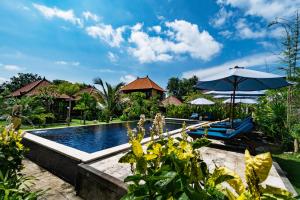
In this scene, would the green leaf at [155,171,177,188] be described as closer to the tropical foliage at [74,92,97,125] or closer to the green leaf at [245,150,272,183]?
the green leaf at [245,150,272,183]

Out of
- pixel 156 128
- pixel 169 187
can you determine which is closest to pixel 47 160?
pixel 156 128

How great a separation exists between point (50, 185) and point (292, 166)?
695cm

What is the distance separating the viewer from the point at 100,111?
2006 cm

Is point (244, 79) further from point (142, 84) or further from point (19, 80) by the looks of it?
point (19, 80)

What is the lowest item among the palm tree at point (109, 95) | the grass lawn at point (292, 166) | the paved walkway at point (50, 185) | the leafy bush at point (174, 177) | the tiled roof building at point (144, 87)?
the paved walkway at point (50, 185)

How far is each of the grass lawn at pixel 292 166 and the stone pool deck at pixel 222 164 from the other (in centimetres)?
28

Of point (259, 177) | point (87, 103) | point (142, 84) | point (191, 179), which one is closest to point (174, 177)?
point (191, 179)

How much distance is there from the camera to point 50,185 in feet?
14.2

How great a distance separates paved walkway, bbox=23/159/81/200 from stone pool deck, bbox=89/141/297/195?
2.53 feet

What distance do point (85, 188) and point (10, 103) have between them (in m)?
11.6

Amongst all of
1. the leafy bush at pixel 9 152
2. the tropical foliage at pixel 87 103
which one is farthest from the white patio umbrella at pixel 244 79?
the tropical foliage at pixel 87 103

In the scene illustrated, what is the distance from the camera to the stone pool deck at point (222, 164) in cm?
378

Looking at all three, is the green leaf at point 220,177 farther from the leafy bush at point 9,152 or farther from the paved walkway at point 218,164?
the leafy bush at point 9,152

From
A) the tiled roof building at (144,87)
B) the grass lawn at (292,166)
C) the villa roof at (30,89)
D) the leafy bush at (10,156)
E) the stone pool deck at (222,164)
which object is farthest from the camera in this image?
the tiled roof building at (144,87)
